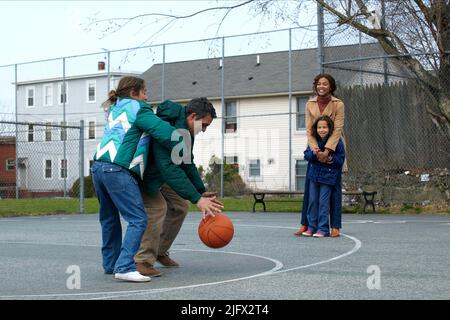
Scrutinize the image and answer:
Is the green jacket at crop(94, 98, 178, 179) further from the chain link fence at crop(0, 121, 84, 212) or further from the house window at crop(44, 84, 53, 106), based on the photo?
the house window at crop(44, 84, 53, 106)

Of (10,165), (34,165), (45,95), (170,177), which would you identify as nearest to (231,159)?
(34,165)

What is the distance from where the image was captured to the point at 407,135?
21078 millimetres

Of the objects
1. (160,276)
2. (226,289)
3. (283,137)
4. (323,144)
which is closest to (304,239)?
(323,144)

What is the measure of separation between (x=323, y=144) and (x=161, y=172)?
4.95 metres

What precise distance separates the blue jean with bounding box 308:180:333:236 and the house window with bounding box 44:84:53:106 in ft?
154

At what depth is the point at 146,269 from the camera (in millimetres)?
8094

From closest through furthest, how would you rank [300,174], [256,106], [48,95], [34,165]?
1. [34,165]
2. [300,174]
3. [256,106]
4. [48,95]

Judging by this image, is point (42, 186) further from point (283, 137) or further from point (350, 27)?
point (350, 27)

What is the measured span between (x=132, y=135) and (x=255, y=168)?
35597 millimetres

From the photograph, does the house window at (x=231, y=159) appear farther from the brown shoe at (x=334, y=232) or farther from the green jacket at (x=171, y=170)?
the green jacket at (x=171, y=170)

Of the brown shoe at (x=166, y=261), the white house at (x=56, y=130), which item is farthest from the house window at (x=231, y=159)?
the brown shoe at (x=166, y=261)

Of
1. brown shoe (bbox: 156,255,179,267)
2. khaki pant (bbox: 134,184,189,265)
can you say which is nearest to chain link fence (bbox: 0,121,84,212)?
brown shoe (bbox: 156,255,179,267)

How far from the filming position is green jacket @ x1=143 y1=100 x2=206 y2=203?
313 inches

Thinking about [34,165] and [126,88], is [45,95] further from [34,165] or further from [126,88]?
[126,88]
